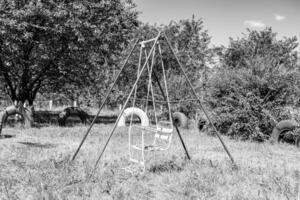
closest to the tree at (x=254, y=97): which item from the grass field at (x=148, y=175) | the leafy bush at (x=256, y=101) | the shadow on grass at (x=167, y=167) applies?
the leafy bush at (x=256, y=101)

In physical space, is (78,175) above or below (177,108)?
below

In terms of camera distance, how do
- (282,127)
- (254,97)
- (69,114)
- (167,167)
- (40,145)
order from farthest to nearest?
(69,114), (254,97), (282,127), (40,145), (167,167)

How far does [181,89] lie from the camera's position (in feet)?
56.1

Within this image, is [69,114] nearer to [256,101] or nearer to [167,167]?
[256,101]

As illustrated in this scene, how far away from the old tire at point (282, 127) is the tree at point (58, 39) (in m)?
7.96

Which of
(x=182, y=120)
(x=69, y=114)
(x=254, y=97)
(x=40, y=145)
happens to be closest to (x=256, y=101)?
(x=254, y=97)

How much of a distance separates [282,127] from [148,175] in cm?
599

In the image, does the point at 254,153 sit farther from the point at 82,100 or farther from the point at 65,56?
the point at 82,100

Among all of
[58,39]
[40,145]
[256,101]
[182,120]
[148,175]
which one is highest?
[58,39]

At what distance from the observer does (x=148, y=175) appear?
5477 mm

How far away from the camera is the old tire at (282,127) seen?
9.67 metres

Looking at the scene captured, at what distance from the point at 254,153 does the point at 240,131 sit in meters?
2.84

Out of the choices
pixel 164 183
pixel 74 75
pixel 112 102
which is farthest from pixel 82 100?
pixel 164 183

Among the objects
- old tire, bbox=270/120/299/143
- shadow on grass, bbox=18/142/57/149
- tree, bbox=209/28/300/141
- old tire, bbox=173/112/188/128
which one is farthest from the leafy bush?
shadow on grass, bbox=18/142/57/149
